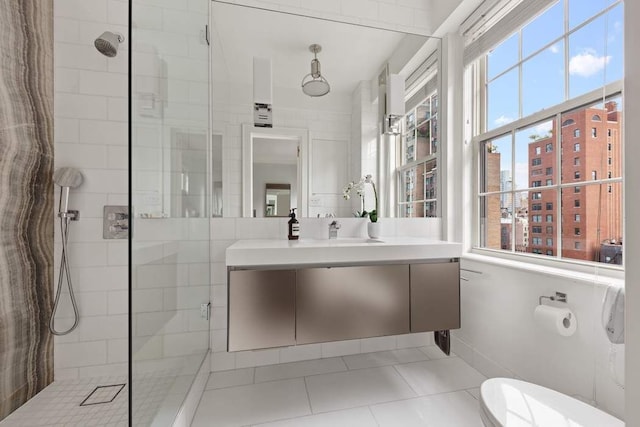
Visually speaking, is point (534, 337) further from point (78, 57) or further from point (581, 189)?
point (78, 57)

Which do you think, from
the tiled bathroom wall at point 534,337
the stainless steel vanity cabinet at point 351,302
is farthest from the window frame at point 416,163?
the stainless steel vanity cabinet at point 351,302

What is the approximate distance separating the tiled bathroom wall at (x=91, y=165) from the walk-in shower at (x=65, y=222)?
27 mm

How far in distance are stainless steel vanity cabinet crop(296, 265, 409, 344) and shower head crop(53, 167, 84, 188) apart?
1.40 m

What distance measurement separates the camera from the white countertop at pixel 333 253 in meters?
1.30

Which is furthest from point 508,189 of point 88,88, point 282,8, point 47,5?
point 47,5

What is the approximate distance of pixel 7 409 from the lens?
135 cm

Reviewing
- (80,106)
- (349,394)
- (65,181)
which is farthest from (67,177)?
(349,394)

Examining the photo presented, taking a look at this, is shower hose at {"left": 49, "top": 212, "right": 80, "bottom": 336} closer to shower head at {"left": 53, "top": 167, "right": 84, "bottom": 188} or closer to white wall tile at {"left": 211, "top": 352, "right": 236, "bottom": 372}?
shower head at {"left": 53, "top": 167, "right": 84, "bottom": 188}

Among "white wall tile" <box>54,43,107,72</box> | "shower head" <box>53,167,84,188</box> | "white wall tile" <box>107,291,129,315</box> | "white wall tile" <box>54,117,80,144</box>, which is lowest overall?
"white wall tile" <box>107,291,129,315</box>

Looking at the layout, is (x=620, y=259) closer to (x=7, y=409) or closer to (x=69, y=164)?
(x=69, y=164)

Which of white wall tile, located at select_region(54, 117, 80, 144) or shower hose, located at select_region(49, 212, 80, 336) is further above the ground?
white wall tile, located at select_region(54, 117, 80, 144)

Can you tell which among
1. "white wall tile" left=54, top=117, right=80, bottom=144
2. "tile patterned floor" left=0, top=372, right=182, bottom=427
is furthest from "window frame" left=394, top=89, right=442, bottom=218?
"white wall tile" left=54, top=117, right=80, bottom=144

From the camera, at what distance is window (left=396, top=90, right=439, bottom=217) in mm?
2080

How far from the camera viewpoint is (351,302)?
1.38 m
